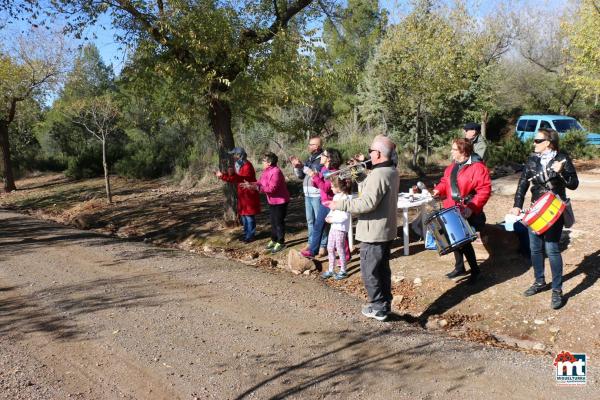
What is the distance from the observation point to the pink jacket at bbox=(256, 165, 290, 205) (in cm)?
809

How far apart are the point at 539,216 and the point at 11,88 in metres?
21.3

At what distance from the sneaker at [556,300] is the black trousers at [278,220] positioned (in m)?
4.13

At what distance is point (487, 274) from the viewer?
21.0ft

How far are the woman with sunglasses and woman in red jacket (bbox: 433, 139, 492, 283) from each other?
1572 millimetres

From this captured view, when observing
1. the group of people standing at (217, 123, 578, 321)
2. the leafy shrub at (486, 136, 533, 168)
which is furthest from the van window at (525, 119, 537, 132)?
the group of people standing at (217, 123, 578, 321)

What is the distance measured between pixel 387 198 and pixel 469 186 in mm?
1439

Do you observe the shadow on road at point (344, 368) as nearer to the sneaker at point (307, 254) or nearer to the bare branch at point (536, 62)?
the sneaker at point (307, 254)

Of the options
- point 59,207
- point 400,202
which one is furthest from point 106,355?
point 59,207

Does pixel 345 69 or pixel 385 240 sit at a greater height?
pixel 345 69

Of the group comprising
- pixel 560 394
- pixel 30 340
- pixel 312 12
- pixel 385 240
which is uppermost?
pixel 312 12

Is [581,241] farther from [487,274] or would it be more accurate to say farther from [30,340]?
[30,340]

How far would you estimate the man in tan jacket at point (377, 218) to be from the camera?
4.96 metres

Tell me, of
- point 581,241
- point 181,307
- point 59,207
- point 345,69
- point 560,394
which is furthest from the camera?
point 59,207

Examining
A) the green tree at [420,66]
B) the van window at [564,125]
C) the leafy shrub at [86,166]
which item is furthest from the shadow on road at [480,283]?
the leafy shrub at [86,166]
